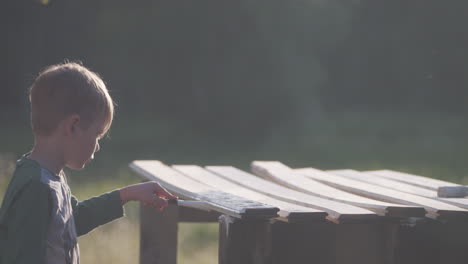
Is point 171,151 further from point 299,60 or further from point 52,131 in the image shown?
point 52,131

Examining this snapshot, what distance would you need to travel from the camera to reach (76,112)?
248cm

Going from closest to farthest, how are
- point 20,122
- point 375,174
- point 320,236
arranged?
point 320,236
point 375,174
point 20,122

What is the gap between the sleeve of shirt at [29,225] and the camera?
2.22 meters

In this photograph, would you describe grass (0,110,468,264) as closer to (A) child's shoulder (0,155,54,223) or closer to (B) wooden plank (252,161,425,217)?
(B) wooden plank (252,161,425,217)

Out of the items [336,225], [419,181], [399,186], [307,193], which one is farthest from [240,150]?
[336,225]

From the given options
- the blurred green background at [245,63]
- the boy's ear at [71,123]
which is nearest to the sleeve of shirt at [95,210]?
the boy's ear at [71,123]

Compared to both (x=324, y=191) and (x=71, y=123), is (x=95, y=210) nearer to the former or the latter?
(x=71, y=123)

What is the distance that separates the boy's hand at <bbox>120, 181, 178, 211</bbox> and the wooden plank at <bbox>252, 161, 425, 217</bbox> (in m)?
0.69

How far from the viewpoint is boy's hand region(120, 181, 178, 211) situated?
291cm

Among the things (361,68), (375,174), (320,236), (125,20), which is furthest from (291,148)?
(320,236)

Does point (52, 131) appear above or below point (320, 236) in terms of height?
above

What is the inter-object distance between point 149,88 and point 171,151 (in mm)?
5496

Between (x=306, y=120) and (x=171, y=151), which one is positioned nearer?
(x=171, y=151)

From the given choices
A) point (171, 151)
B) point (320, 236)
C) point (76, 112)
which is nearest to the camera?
point (76, 112)
